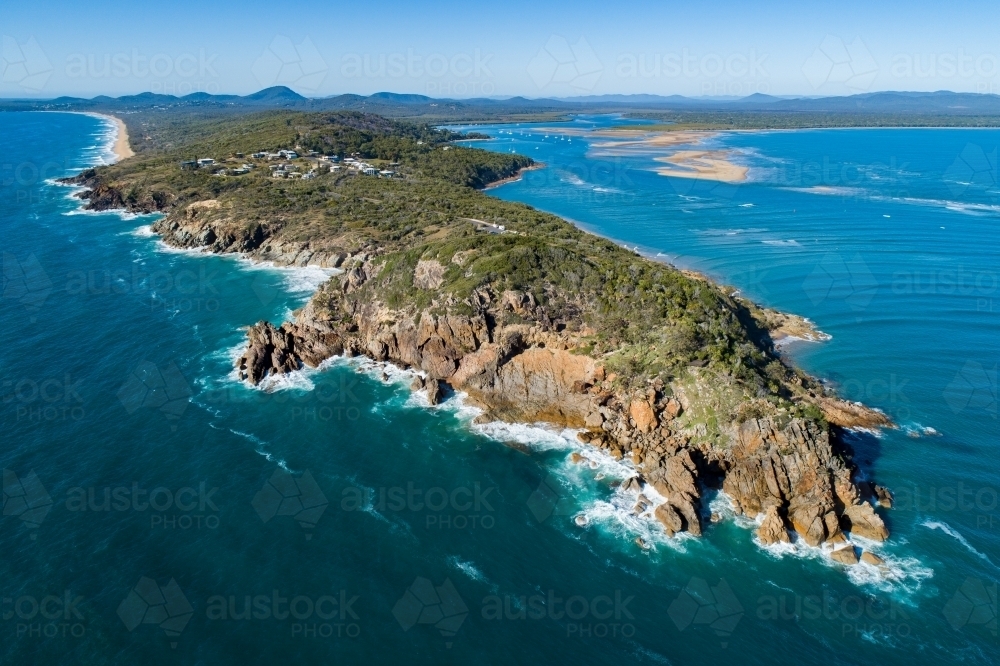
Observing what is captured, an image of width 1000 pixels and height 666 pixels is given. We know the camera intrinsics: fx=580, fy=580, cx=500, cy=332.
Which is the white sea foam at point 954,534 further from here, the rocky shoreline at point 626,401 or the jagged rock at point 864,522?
the jagged rock at point 864,522

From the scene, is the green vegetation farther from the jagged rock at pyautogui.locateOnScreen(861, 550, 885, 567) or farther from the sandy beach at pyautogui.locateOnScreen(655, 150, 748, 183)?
the sandy beach at pyautogui.locateOnScreen(655, 150, 748, 183)

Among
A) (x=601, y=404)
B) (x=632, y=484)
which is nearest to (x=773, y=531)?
(x=632, y=484)

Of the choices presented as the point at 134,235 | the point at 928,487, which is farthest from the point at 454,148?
the point at 928,487

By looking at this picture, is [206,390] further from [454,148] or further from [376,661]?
[454,148]

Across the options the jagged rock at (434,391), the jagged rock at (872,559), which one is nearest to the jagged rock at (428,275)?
the jagged rock at (434,391)

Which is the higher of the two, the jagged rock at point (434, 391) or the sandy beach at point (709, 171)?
the sandy beach at point (709, 171)

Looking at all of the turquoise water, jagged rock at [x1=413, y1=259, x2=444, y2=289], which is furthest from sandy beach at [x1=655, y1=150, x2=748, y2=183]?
jagged rock at [x1=413, y1=259, x2=444, y2=289]
